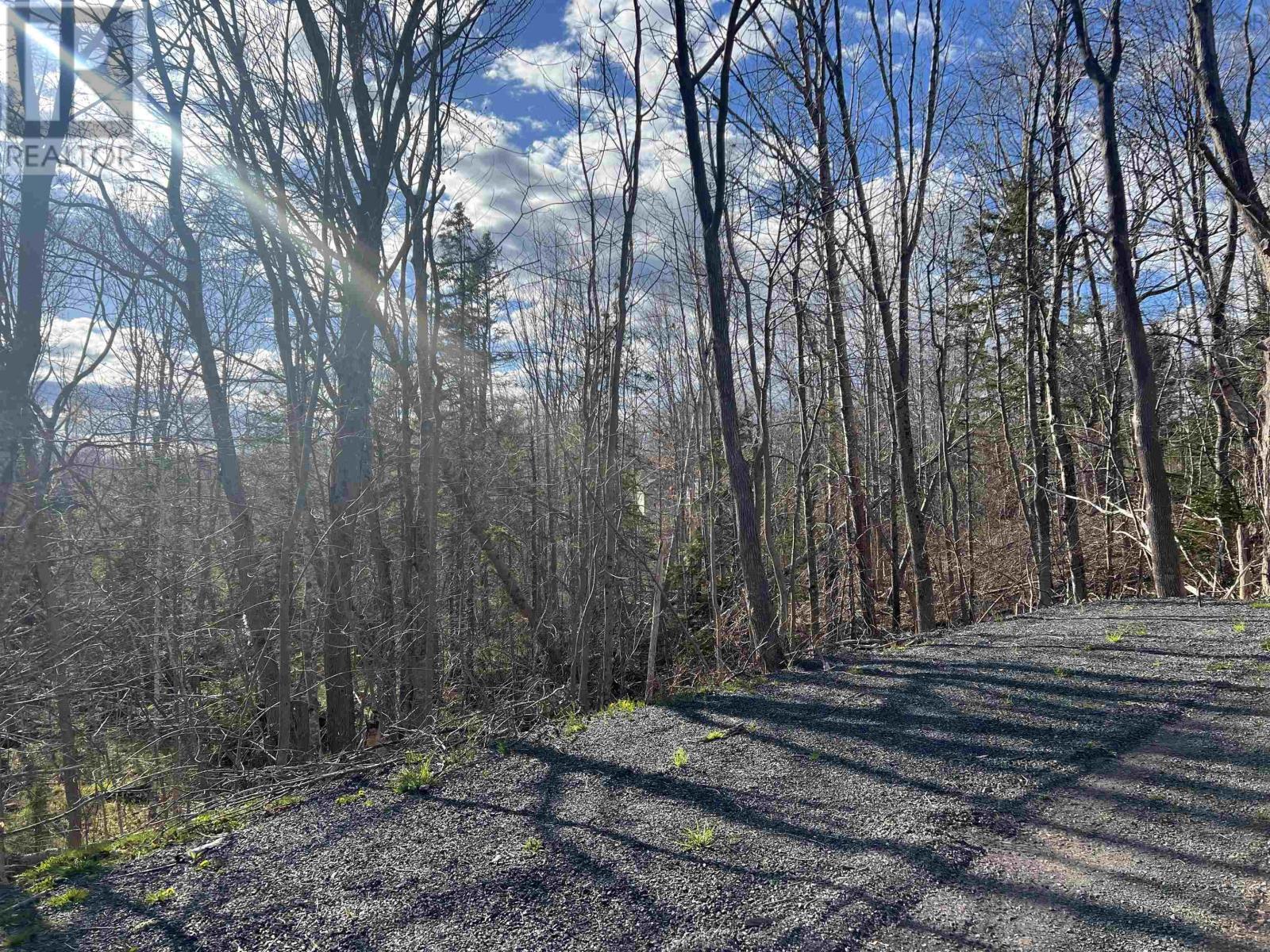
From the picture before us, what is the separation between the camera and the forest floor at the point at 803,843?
8.43ft

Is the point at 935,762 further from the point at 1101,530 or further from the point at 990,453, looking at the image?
the point at 990,453

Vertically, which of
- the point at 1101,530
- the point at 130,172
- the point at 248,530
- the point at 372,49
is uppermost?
the point at 372,49

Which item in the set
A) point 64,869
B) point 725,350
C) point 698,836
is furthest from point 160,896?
point 725,350

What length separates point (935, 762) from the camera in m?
3.97

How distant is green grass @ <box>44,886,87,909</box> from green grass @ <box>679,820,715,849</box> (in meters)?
2.73

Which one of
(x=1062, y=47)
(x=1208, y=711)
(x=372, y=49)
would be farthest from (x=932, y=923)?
(x=1062, y=47)

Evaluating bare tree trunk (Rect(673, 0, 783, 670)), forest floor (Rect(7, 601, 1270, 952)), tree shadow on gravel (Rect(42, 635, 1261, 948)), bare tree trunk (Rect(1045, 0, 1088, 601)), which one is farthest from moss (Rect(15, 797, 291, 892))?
bare tree trunk (Rect(1045, 0, 1088, 601))

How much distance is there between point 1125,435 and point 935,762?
13139 mm

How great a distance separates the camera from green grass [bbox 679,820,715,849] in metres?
3.25

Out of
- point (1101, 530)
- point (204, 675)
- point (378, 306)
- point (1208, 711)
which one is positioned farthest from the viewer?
point (1101, 530)

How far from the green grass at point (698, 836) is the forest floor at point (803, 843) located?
0.8 inches

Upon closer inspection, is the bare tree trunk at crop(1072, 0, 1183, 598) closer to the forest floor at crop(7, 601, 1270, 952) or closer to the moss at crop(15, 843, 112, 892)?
the forest floor at crop(7, 601, 1270, 952)

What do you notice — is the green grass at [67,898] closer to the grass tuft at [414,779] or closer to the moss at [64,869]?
the moss at [64,869]

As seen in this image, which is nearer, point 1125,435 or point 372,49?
point 372,49
